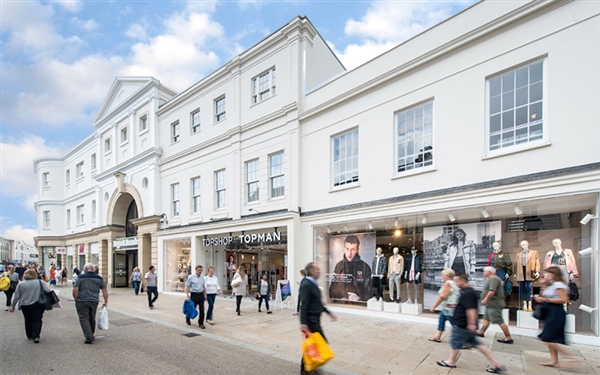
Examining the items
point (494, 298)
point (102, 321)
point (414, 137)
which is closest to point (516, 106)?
point (414, 137)

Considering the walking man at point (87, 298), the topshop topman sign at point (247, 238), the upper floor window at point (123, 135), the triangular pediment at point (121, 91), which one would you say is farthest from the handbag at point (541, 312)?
the upper floor window at point (123, 135)

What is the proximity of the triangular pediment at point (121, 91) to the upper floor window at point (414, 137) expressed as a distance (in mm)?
15906

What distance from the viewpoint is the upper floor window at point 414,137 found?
958cm

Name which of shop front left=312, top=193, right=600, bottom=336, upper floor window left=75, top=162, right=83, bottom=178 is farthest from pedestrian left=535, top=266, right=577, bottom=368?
upper floor window left=75, top=162, right=83, bottom=178

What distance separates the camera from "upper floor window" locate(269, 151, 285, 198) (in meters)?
13.6

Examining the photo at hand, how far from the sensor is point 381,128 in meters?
10.6

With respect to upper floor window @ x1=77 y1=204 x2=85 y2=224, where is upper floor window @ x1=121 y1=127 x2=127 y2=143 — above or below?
above

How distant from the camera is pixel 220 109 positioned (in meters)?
16.6

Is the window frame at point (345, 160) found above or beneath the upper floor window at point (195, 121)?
beneath

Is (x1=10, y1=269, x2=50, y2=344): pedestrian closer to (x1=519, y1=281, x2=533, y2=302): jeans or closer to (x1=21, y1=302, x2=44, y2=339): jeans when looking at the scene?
(x1=21, y1=302, x2=44, y2=339): jeans

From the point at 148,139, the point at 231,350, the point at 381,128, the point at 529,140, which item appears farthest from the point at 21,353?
the point at 148,139

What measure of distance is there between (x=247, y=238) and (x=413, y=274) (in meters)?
6.84

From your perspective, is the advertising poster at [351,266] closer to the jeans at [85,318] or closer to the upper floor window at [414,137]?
the upper floor window at [414,137]

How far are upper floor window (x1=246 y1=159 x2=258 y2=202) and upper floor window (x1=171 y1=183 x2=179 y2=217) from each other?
5.86 metres
